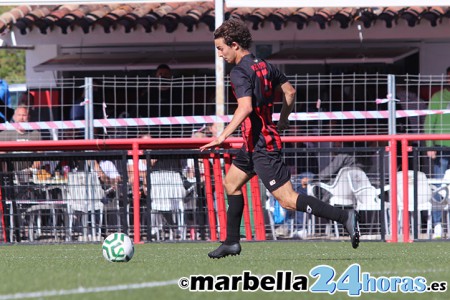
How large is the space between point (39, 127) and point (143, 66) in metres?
3.37

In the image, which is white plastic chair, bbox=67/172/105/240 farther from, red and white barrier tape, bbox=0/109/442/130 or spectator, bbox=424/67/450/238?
spectator, bbox=424/67/450/238

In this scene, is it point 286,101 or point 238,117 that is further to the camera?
point 286,101

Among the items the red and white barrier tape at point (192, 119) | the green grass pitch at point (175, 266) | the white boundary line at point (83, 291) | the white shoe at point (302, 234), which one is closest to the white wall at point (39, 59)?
the red and white barrier tape at point (192, 119)

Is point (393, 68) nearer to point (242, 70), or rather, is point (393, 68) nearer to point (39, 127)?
point (39, 127)

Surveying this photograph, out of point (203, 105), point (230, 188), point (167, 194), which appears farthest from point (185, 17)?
point (230, 188)

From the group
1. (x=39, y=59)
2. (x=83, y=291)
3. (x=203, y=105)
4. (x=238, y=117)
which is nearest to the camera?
(x=83, y=291)

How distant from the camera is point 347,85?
52.9 ft

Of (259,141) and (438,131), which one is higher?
(259,141)

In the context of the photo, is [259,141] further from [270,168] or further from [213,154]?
[213,154]

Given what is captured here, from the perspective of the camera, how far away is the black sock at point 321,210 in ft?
31.9

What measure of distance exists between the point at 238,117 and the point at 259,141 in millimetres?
493

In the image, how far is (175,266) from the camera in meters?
8.70

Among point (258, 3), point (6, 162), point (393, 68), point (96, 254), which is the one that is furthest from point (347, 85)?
point (96, 254)

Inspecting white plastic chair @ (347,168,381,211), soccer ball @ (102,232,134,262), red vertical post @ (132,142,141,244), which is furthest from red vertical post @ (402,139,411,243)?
soccer ball @ (102,232,134,262)
